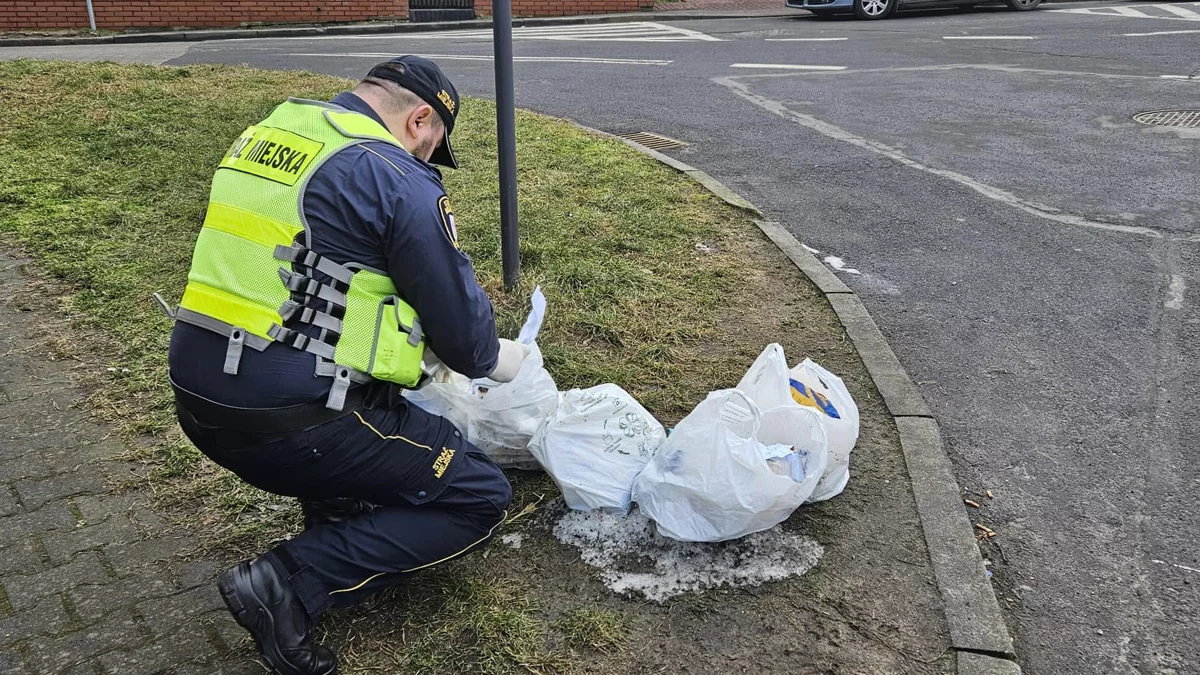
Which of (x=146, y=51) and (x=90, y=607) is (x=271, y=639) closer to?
(x=90, y=607)

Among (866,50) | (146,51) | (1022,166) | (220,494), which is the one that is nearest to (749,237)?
(1022,166)

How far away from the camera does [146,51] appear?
48.6ft

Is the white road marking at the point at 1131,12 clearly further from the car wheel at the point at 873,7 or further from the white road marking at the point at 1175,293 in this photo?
the white road marking at the point at 1175,293

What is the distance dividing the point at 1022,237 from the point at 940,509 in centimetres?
304

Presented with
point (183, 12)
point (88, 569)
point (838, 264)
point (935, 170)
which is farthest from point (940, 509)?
point (183, 12)

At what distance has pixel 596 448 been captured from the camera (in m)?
2.96

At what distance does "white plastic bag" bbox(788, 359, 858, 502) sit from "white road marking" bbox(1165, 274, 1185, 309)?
7.89ft

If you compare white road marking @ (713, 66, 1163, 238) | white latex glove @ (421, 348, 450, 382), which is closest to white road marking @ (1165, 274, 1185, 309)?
white road marking @ (713, 66, 1163, 238)

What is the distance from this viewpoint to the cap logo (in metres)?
2.42

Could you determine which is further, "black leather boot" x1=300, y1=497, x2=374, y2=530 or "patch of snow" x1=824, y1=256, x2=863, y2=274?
"patch of snow" x1=824, y1=256, x2=863, y2=274

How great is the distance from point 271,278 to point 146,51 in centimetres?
1493

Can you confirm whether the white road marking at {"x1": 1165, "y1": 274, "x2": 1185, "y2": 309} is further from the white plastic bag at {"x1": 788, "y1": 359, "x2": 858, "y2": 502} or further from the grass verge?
the white plastic bag at {"x1": 788, "y1": 359, "x2": 858, "y2": 502}

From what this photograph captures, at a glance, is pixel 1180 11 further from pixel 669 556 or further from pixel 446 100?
pixel 446 100

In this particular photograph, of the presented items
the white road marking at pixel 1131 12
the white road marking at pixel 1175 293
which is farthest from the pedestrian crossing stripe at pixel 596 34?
the white road marking at pixel 1175 293
